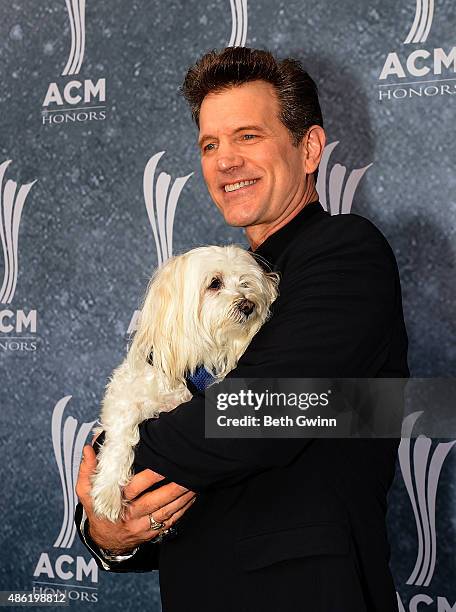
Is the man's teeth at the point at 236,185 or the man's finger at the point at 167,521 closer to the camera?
the man's finger at the point at 167,521

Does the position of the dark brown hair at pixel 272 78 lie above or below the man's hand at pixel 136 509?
above

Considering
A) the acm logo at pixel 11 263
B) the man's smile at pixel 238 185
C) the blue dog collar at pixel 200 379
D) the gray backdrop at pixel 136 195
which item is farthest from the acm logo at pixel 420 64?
the acm logo at pixel 11 263

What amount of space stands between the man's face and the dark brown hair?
0.05ft

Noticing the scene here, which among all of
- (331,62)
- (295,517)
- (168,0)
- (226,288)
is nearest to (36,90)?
(168,0)

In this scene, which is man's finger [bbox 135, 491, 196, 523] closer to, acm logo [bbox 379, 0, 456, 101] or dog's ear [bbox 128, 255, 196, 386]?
dog's ear [bbox 128, 255, 196, 386]

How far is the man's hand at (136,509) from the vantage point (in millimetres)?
1402

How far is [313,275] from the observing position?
4.26 ft

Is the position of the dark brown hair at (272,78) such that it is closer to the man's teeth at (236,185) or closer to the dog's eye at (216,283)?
the man's teeth at (236,185)

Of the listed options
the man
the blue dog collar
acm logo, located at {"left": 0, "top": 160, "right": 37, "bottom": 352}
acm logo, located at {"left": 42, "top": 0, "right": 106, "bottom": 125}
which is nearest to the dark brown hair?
the man

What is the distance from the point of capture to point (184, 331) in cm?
162

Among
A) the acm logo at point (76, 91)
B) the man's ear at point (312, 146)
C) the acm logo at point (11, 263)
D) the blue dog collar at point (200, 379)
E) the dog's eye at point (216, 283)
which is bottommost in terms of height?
the blue dog collar at point (200, 379)

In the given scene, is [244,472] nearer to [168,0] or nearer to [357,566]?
[357,566]

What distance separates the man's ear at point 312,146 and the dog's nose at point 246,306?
349mm

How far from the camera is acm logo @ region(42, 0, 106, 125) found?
2.80m
